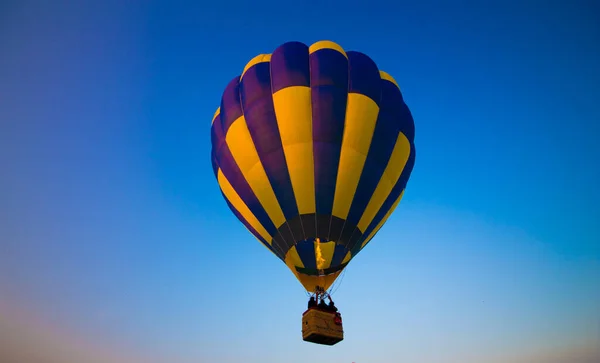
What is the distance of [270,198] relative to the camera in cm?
960

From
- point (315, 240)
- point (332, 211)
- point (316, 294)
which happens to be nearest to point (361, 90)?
point (332, 211)

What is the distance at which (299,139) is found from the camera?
31.0 ft

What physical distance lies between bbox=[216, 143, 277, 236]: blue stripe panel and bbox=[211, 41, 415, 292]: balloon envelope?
0.09ft

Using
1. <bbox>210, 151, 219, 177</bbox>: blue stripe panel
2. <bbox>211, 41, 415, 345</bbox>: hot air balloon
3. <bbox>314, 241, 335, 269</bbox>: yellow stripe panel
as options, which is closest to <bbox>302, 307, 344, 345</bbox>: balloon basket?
<bbox>211, 41, 415, 345</bbox>: hot air balloon

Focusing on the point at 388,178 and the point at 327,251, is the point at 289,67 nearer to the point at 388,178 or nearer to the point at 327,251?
the point at 388,178

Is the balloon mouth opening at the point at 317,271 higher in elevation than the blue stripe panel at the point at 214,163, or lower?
lower

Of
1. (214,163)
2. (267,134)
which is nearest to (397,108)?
(267,134)

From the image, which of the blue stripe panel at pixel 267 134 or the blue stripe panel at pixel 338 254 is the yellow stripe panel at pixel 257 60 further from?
the blue stripe panel at pixel 338 254

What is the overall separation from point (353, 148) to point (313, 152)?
38.2 inches

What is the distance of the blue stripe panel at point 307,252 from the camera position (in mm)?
9211

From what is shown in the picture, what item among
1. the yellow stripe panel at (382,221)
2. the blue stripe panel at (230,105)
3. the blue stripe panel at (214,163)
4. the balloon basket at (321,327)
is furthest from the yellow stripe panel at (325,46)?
the balloon basket at (321,327)

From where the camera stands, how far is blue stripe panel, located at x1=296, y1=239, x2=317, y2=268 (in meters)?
9.21

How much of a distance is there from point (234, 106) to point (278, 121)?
1.44 meters

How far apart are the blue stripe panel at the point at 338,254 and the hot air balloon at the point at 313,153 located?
0.08 feet
